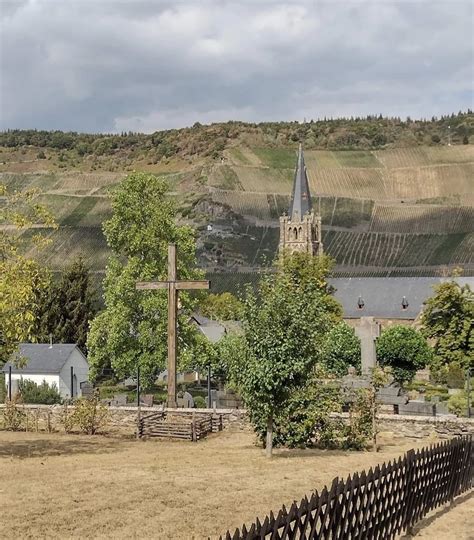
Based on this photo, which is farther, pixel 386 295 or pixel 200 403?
pixel 386 295

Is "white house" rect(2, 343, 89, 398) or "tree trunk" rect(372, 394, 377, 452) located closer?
"tree trunk" rect(372, 394, 377, 452)

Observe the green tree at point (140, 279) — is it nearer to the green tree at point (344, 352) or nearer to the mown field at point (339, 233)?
the green tree at point (344, 352)

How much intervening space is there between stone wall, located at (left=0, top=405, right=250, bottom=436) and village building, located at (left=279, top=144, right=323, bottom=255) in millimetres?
81478

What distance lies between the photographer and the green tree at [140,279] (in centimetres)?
3678

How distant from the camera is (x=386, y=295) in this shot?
97.0m

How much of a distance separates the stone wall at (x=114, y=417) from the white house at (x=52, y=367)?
48.4ft

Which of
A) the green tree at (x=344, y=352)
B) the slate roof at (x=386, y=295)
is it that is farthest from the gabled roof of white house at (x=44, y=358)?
the slate roof at (x=386, y=295)

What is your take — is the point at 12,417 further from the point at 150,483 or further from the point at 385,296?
the point at 385,296

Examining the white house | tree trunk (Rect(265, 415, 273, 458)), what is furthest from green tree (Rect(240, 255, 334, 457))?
the white house

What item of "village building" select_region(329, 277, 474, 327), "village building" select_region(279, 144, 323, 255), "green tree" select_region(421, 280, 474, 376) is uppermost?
"village building" select_region(279, 144, 323, 255)

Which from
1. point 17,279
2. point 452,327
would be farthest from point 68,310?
point 17,279

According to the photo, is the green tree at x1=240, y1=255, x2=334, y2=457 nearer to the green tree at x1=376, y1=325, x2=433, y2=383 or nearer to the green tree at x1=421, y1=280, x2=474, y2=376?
the green tree at x1=421, y1=280, x2=474, y2=376

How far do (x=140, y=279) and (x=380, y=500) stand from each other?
26.3 m

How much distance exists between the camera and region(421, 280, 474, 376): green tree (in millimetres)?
47969
